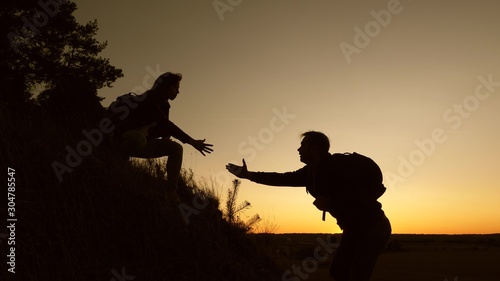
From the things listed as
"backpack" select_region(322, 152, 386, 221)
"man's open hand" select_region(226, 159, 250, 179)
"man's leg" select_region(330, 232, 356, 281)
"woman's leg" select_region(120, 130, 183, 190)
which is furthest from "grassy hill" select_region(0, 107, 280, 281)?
"backpack" select_region(322, 152, 386, 221)

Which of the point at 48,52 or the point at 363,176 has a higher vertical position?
the point at 48,52

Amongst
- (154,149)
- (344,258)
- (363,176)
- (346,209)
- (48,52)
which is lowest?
(344,258)

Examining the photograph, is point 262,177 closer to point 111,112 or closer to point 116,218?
point 116,218

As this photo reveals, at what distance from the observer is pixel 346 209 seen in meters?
3.77

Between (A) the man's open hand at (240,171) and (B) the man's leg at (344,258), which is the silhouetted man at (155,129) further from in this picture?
(B) the man's leg at (344,258)

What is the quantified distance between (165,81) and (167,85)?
2.4 inches

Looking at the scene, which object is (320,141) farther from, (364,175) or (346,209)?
(346,209)

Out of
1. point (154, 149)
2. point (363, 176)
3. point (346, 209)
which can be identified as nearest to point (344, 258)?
point (346, 209)

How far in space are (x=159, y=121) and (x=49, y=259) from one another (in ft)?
7.21

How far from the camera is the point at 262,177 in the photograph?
486 cm

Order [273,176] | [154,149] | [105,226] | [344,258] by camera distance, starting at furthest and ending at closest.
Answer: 1. [154,149]
2. [105,226]
3. [273,176]
4. [344,258]

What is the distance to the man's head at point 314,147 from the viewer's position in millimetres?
4012

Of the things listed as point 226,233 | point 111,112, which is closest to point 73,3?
point 111,112

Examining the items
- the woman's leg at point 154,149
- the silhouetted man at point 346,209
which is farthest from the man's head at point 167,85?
the silhouetted man at point 346,209
